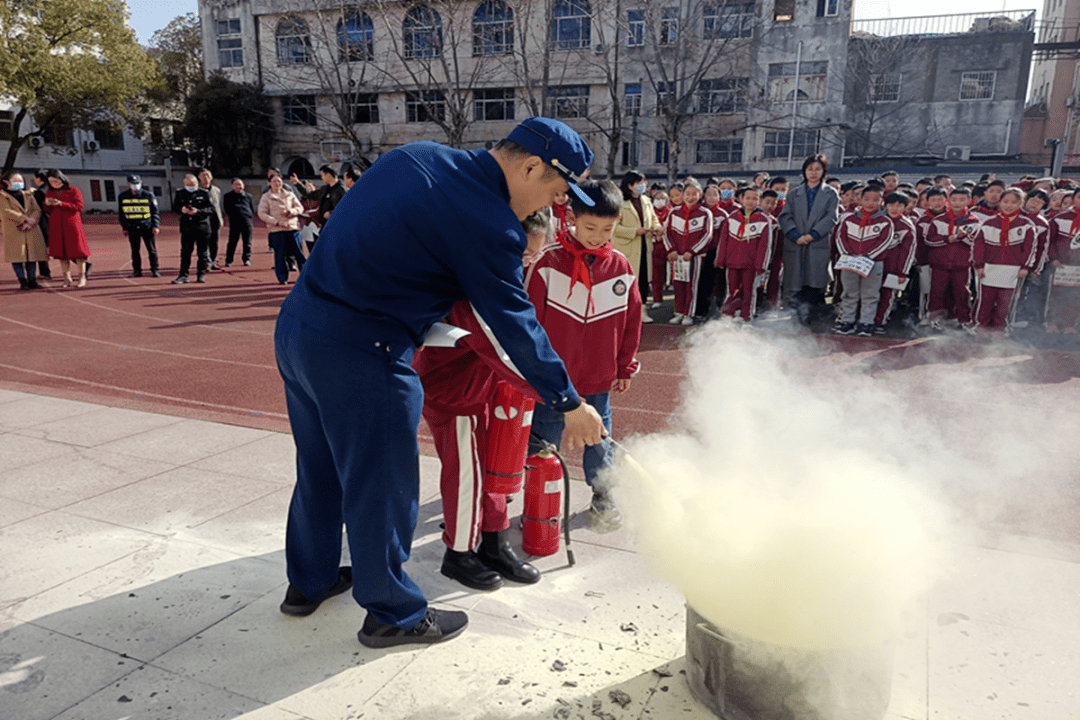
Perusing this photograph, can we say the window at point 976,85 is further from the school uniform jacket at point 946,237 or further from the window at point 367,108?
the school uniform jacket at point 946,237

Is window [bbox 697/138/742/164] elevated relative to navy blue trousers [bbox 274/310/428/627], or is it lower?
elevated

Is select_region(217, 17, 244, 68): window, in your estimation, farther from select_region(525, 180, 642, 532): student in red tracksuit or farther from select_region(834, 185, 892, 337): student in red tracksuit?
select_region(525, 180, 642, 532): student in red tracksuit

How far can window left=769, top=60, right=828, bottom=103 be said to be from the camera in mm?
32094

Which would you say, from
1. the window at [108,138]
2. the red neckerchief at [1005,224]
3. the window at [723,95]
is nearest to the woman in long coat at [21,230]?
the red neckerchief at [1005,224]

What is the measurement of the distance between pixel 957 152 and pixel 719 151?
1054cm

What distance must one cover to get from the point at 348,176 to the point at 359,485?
9.12m

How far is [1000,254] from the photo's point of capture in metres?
8.87

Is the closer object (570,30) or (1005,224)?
(1005,224)

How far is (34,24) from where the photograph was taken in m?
32.0

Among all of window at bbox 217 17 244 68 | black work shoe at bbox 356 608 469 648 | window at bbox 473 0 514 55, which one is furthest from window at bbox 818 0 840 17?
black work shoe at bbox 356 608 469 648

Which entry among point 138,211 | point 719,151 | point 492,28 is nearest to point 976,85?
point 719,151

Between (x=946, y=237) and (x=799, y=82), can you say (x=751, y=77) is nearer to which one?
(x=799, y=82)

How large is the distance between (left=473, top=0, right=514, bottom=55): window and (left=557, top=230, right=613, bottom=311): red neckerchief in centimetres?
3094

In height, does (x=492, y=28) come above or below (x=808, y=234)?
above
